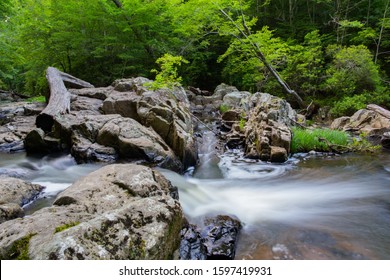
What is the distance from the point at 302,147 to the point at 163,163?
14.0 feet

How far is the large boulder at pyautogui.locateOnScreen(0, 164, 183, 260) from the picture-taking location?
1.88m

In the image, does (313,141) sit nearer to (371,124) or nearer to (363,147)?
(363,147)

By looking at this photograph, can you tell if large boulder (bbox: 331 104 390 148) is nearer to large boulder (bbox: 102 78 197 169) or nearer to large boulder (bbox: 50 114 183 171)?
large boulder (bbox: 102 78 197 169)

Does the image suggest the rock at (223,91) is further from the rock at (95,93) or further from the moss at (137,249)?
the moss at (137,249)

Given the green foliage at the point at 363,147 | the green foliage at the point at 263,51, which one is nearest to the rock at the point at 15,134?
the green foliage at the point at 263,51

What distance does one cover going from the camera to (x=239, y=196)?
5016 millimetres

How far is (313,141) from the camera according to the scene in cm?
777

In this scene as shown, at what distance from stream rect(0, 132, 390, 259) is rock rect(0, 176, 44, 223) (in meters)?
0.15

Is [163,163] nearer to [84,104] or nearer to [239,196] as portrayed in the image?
[239,196]

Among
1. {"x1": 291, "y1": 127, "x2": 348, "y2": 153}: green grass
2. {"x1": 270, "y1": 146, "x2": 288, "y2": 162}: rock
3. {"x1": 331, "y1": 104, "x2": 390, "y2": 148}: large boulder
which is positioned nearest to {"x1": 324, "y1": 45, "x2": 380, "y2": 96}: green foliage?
{"x1": 331, "y1": 104, "x2": 390, "y2": 148}: large boulder

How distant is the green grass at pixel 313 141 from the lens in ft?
25.3

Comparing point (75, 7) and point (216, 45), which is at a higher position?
point (75, 7)

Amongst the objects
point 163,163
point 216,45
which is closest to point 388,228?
point 163,163

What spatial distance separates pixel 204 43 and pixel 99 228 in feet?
44.9
